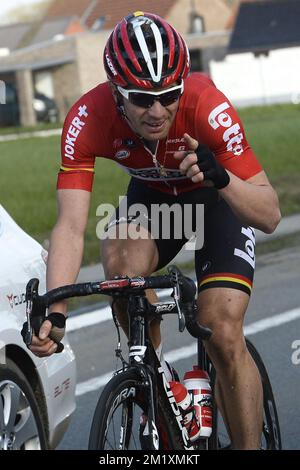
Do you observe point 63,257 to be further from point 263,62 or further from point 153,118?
point 263,62

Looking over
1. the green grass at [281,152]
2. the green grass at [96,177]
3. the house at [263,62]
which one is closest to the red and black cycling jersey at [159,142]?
the green grass at [96,177]

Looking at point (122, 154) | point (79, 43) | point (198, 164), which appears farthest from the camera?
point (79, 43)

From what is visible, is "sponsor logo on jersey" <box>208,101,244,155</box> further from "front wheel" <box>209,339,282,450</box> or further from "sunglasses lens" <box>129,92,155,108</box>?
"front wheel" <box>209,339,282,450</box>

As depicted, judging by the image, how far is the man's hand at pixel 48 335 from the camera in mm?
4191

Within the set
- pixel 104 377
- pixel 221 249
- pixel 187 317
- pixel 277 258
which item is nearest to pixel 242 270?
pixel 221 249

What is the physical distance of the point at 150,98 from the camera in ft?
14.4

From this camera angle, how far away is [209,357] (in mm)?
4984

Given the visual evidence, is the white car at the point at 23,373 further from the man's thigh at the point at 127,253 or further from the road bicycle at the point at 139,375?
the road bicycle at the point at 139,375

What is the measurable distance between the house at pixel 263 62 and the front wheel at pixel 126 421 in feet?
239

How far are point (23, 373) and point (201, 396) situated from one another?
800 millimetres

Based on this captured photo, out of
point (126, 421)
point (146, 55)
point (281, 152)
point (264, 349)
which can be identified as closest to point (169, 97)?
point (146, 55)

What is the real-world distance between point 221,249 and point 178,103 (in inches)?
28.7

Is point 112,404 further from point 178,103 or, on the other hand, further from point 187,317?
point 178,103

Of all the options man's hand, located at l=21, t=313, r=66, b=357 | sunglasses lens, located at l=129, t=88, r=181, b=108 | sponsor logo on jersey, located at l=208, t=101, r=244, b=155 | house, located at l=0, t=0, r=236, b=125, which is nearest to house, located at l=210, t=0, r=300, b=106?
house, located at l=0, t=0, r=236, b=125
